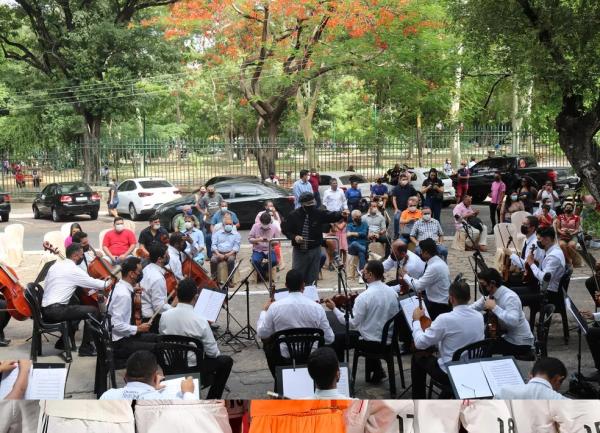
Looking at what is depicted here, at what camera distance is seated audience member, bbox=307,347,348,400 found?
5781 mm

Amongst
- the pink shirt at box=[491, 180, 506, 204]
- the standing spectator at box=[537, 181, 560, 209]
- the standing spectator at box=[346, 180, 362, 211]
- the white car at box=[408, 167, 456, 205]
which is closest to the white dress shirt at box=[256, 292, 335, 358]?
the standing spectator at box=[346, 180, 362, 211]

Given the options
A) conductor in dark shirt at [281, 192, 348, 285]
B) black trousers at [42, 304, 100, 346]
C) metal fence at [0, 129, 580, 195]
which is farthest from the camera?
conductor in dark shirt at [281, 192, 348, 285]

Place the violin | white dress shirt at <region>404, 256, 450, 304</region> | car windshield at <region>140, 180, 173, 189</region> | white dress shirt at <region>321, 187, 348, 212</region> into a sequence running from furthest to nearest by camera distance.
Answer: white dress shirt at <region>321, 187, 348, 212</region> → the violin → car windshield at <region>140, 180, 173, 189</region> → white dress shirt at <region>404, 256, 450, 304</region>

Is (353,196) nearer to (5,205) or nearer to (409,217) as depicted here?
(409,217)

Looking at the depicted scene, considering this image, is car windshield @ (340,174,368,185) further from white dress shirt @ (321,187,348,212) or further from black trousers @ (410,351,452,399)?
black trousers @ (410,351,452,399)

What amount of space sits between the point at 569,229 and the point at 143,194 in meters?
6.00

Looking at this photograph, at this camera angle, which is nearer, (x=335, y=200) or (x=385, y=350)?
(x=385, y=350)

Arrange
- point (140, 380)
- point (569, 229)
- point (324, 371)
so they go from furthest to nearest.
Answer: point (569, 229)
point (140, 380)
point (324, 371)

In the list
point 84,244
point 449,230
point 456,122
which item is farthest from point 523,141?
point 84,244

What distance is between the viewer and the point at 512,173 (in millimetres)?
11398

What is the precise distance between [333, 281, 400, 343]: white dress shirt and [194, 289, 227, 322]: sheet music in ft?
3.74

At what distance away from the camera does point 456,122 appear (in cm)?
1172

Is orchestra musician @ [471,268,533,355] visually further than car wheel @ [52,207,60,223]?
No

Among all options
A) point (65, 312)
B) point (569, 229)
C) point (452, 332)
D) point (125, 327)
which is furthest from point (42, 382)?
point (569, 229)
